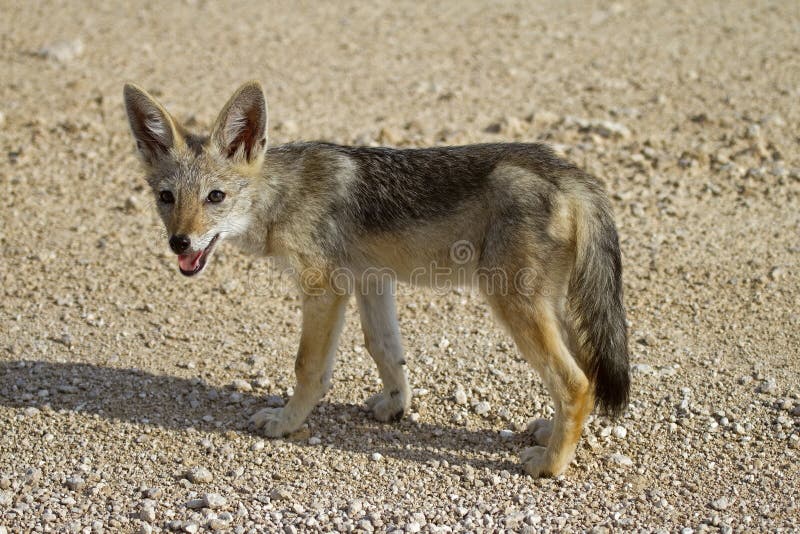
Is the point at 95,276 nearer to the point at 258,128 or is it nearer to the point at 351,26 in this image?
the point at 258,128

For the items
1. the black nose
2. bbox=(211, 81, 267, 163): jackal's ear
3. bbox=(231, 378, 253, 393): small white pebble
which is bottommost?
bbox=(231, 378, 253, 393): small white pebble

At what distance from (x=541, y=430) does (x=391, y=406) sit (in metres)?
1.05

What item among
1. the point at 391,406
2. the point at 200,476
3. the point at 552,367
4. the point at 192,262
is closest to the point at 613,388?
the point at 552,367

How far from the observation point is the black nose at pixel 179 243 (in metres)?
5.64

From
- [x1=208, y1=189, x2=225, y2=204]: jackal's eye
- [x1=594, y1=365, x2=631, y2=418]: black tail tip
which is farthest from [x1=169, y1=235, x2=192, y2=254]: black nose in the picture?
[x1=594, y1=365, x2=631, y2=418]: black tail tip

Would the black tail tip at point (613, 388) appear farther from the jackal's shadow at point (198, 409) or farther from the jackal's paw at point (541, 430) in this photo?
the jackal's shadow at point (198, 409)

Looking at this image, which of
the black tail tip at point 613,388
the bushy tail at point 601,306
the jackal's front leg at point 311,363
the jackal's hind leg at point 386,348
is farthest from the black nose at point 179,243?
the black tail tip at point 613,388

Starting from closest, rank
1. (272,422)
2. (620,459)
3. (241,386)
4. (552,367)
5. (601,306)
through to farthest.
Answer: (552,367) < (601,306) < (620,459) < (272,422) < (241,386)

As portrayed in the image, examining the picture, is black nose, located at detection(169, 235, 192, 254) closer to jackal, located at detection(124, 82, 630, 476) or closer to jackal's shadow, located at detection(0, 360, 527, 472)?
jackal, located at detection(124, 82, 630, 476)

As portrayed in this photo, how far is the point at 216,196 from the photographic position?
591 cm

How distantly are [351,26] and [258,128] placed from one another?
790cm

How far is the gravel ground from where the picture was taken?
5.48 m

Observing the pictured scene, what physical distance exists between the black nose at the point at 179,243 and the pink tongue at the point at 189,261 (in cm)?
A: 11

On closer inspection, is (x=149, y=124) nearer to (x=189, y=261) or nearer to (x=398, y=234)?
(x=189, y=261)
